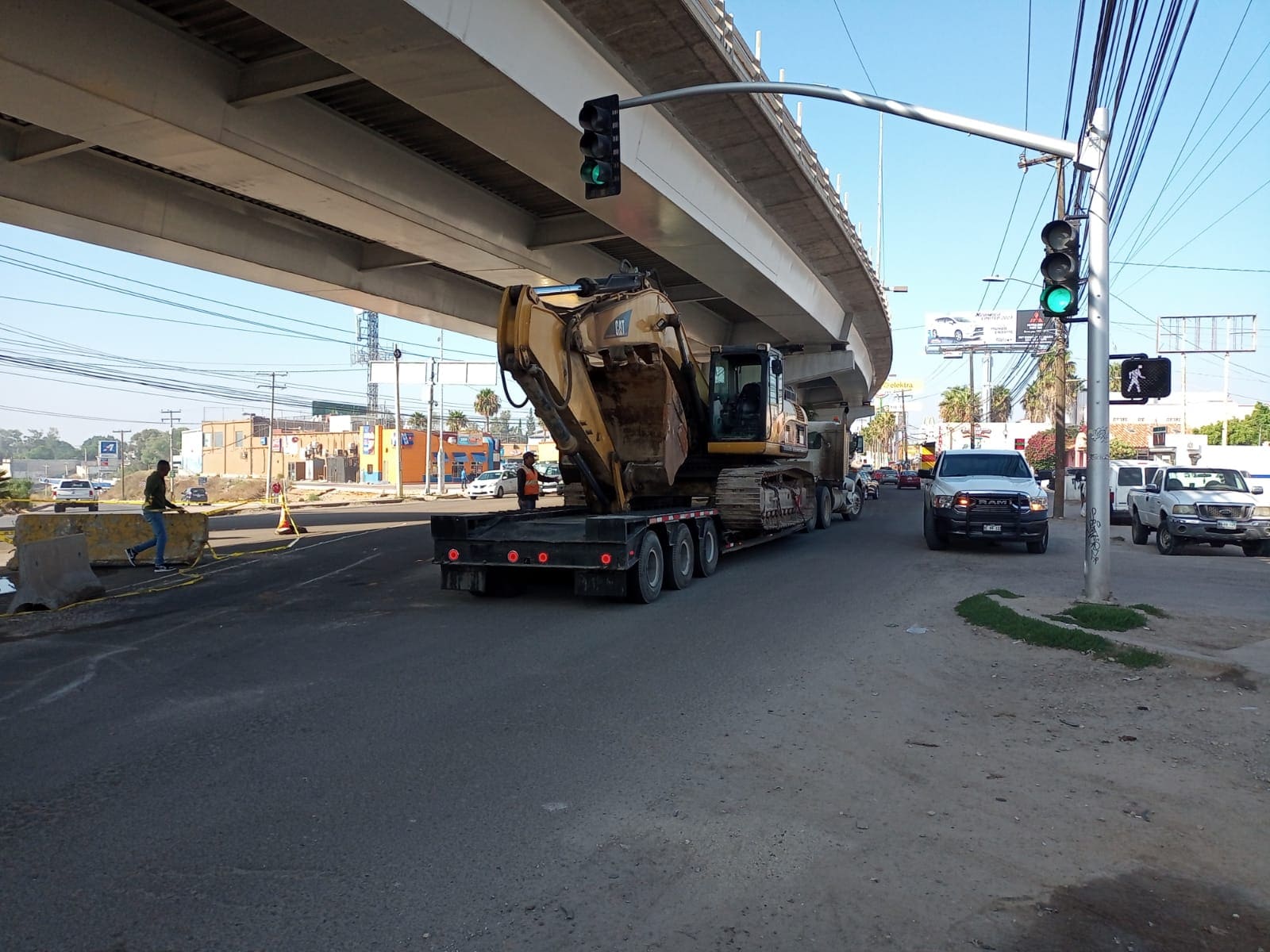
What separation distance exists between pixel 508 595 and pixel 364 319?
13152 centimetres

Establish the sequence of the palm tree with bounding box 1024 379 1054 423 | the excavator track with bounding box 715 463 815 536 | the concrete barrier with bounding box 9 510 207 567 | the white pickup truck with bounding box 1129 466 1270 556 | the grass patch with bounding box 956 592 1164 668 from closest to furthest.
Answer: the grass patch with bounding box 956 592 1164 668, the excavator track with bounding box 715 463 815 536, the concrete barrier with bounding box 9 510 207 567, the white pickup truck with bounding box 1129 466 1270 556, the palm tree with bounding box 1024 379 1054 423

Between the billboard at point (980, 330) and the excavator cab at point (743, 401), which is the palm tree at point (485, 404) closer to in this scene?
the billboard at point (980, 330)

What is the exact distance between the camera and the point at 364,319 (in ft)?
440

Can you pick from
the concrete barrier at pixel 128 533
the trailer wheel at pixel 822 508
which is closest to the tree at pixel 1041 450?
the trailer wheel at pixel 822 508

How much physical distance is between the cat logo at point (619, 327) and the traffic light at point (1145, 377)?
19.7 feet

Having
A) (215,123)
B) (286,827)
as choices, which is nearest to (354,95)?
(215,123)

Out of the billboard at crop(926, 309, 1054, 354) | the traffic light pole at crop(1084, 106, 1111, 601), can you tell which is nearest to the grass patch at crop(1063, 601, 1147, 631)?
the traffic light pole at crop(1084, 106, 1111, 601)

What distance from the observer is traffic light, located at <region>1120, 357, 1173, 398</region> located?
1012 centimetres

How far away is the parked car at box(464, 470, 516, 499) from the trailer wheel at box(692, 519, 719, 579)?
30758 mm

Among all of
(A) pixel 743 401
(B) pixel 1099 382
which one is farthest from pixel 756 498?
(B) pixel 1099 382

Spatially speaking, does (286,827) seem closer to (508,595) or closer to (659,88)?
(508,595)

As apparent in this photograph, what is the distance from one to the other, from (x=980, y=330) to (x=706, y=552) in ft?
301

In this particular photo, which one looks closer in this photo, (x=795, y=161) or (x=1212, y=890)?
(x=1212, y=890)

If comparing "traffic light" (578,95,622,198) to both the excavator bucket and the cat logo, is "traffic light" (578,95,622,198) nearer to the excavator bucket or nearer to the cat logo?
the cat logo
